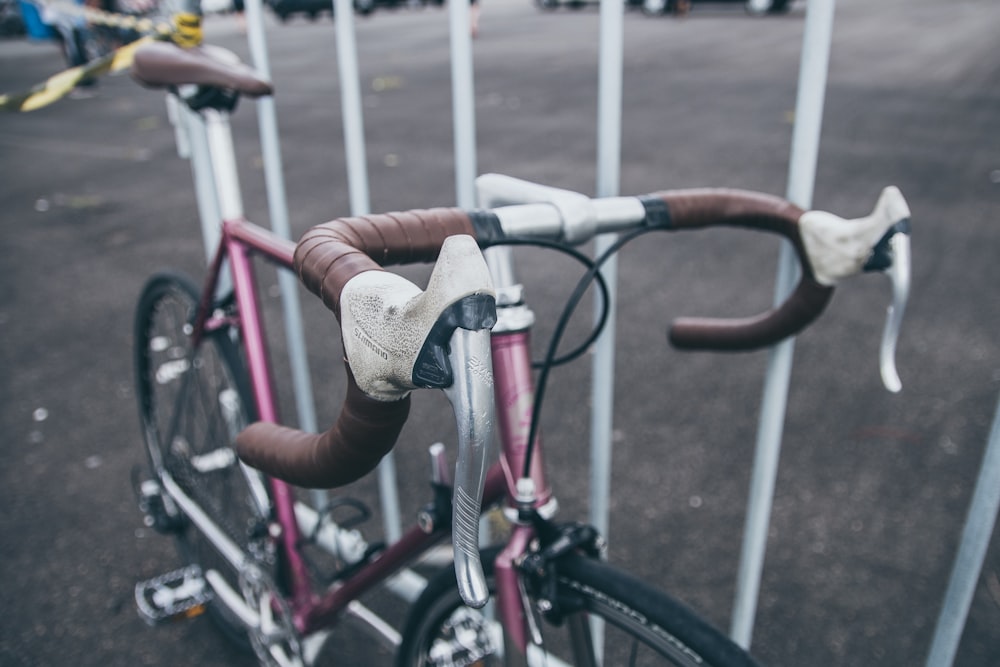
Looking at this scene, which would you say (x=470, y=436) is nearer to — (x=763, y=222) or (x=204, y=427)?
(x=763, y=222)

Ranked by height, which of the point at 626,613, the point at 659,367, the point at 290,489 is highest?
the point at 626,613

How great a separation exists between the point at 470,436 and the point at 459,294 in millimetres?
131

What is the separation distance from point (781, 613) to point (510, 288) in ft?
5.32

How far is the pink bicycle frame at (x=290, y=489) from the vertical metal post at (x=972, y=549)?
2.02ft

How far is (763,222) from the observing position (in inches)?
49.4

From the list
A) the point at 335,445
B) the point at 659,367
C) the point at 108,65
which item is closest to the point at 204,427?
the point at 108,65

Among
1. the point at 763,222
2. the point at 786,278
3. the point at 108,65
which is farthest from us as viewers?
the point at 108,65

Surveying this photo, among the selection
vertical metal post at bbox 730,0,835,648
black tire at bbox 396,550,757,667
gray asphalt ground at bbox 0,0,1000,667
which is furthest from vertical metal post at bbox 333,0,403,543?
gray asphalt ground at bbox 0,0,1000,667

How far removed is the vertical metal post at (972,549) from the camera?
1110 millimetres

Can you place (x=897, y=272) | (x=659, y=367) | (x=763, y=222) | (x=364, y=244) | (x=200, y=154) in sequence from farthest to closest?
1. (x=659, y=367)
2. (x=200, y=154)
3. (x=763, y=222)
4. (x=897, y=272)
5. (x=364, y=244)

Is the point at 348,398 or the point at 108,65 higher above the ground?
the point at 108,65

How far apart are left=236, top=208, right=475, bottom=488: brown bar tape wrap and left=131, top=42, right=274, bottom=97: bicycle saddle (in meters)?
0.92

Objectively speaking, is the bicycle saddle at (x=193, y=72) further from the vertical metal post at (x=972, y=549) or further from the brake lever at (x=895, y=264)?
the vertical metal post at (x=972, y=549)

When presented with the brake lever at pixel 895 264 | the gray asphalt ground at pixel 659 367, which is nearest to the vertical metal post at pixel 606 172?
the brake lever at pixel 895 264
